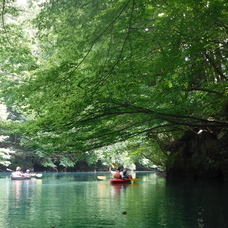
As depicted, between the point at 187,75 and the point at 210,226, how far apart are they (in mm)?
3339


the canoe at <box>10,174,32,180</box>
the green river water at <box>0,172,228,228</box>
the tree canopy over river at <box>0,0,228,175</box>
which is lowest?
the canoe at <box>10,174,32,180</box>

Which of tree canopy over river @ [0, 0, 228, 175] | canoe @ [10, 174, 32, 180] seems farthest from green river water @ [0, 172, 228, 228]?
canoe @ [10, 174, 32, 180]

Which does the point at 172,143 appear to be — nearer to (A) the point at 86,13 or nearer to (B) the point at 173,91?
(B) the point at 173,91

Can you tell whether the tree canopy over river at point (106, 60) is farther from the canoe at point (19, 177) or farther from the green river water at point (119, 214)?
the canoe at point (19, 177)

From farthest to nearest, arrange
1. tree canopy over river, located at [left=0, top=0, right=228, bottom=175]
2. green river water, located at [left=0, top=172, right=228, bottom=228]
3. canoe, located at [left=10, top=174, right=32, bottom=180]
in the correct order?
canoe, located at [left=10, top=174, right=32, bottom=180] < green river water, located at [left=0, top=172, right=228, bottom=228] < tree canopy over river, located at [left=0, top=0, right=228, bottom=175]

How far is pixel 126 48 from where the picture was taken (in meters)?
5.10

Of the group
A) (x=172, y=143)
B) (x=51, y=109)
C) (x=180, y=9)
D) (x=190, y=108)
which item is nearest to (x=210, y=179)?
(x=172, y=143)

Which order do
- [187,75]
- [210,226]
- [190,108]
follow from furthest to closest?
1. [190,108]
2. [187,75]
3. [210,226]

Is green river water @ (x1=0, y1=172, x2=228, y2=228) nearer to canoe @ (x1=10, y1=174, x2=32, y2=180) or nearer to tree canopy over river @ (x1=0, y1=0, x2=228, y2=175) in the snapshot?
tree canopy over river @ (x1=0, y1=0, x2=228, y2=175)

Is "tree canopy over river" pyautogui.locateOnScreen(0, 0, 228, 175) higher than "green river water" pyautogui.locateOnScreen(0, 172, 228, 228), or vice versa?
Result: "tree canopy over river" pyautogui.locateOnScreen(0, 0, 228, 175)

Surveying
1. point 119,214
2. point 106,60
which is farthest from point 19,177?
point 106,60

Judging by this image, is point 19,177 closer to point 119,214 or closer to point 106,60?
point 119,214

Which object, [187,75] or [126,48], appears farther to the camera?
[187,75]

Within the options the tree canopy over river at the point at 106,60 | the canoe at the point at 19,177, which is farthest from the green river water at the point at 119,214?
the canoe at the point at 19,177
